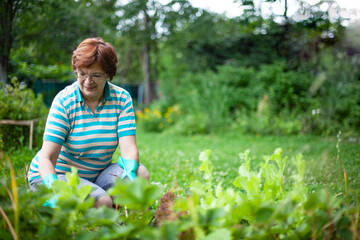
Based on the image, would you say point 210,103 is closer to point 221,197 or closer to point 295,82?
point 295,82

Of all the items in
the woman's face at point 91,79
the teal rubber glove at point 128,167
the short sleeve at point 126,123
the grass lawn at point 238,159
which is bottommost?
the grass lawn at point 238,159

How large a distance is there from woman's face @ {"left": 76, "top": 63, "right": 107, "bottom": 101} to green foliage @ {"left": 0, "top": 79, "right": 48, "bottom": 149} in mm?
2446

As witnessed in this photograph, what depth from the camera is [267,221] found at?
1043mm

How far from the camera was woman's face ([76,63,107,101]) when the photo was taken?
77.7 inches

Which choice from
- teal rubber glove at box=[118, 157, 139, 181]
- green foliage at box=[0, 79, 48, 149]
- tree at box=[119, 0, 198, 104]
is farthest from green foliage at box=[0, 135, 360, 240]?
tree at box=[119, 0, 198, 104]

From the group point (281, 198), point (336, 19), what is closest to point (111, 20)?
point (336, 19)

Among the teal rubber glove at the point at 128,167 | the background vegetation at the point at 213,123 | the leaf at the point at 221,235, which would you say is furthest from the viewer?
the teal rubber glove at the point at 128,167

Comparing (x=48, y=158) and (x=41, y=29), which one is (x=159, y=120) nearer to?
(x=41, y=29)

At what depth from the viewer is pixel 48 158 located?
6.06 feet

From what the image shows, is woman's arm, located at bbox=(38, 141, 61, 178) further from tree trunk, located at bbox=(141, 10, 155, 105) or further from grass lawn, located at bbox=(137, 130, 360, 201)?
tree trunk, located at bbox=(141, 10, 155, 105)

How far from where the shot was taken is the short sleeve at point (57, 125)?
1.92 metres

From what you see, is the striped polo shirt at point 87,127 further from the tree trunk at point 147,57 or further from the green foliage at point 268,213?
the tree trunk at point 147,57

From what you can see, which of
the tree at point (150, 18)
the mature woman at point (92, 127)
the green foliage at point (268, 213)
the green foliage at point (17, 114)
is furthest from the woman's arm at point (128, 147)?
the tree at point (150, 18)

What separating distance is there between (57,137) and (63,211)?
0.95 m
